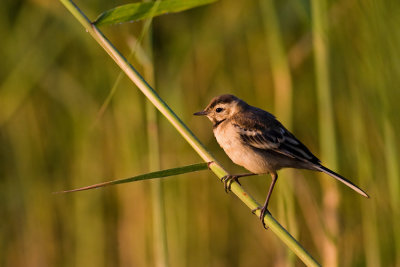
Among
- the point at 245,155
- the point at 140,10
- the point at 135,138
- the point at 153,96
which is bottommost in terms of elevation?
the point at 245,155

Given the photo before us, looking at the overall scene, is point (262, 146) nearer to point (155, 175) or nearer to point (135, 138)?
point (155, 175)

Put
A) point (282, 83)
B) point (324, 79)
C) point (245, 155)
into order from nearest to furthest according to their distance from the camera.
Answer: point (324, 79) → point (245, 155) → point (282, 83)

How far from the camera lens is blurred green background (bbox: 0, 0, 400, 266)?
339 cm

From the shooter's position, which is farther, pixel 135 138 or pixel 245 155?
pixel 135 138

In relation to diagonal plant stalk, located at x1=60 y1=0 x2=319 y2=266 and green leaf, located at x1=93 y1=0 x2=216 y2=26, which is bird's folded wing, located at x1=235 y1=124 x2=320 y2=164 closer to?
diagonal plant stalk, located at x1=60 y1=0 x2=319 y2=266

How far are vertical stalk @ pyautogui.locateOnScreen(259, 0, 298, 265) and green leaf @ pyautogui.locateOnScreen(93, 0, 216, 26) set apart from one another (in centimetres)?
65

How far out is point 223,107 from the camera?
8.89 ft

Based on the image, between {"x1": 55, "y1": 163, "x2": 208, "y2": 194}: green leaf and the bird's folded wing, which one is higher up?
the bird's folded wing

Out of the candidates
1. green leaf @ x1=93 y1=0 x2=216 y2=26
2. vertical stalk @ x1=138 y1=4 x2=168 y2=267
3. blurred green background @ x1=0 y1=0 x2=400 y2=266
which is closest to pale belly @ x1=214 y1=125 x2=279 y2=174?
vertical stalk @ x1=138 y1=4 x2=168 y2=267

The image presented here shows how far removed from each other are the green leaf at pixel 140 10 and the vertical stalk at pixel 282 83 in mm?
651

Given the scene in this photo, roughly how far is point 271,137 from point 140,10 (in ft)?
3.46

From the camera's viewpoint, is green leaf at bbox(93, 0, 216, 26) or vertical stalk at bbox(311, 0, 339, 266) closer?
green leaf at bbox(93, 0, 216, 26)

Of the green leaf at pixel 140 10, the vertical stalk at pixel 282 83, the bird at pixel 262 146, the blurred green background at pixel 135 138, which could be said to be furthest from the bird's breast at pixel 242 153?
the green leaf at pixel 140 10

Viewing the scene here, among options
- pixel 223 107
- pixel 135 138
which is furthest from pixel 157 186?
pixel 135 138
